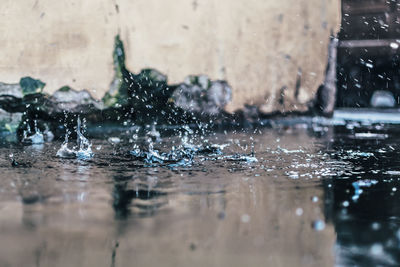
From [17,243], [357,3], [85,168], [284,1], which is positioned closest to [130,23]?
[284,1]

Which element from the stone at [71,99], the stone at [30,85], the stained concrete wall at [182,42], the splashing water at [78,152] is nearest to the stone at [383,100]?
the stained concrete wall at [182,42]

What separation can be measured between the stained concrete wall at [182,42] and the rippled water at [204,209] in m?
1.52

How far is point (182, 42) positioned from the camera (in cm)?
546

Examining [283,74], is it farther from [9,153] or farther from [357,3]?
[9,153]

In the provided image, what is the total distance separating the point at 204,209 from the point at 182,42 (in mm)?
3529

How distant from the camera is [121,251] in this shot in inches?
64.9

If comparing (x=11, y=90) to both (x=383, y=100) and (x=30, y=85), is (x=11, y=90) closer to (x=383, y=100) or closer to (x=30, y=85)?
(x=30, y=85)

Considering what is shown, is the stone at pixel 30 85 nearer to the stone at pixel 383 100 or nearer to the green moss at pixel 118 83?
the green moss at pixel 118 83

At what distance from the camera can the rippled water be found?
1.63 m

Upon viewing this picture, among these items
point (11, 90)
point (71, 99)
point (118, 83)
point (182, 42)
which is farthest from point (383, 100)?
point (11, 90)

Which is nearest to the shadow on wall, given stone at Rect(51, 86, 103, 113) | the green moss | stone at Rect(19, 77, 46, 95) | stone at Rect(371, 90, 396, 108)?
stone at Rect(371, 90, 396, 108)

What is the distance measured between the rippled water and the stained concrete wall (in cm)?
152

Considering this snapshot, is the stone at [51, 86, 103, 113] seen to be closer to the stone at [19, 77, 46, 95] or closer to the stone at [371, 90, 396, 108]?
the stone at [19, 77, 46, 95]

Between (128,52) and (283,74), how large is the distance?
171 centimetres
